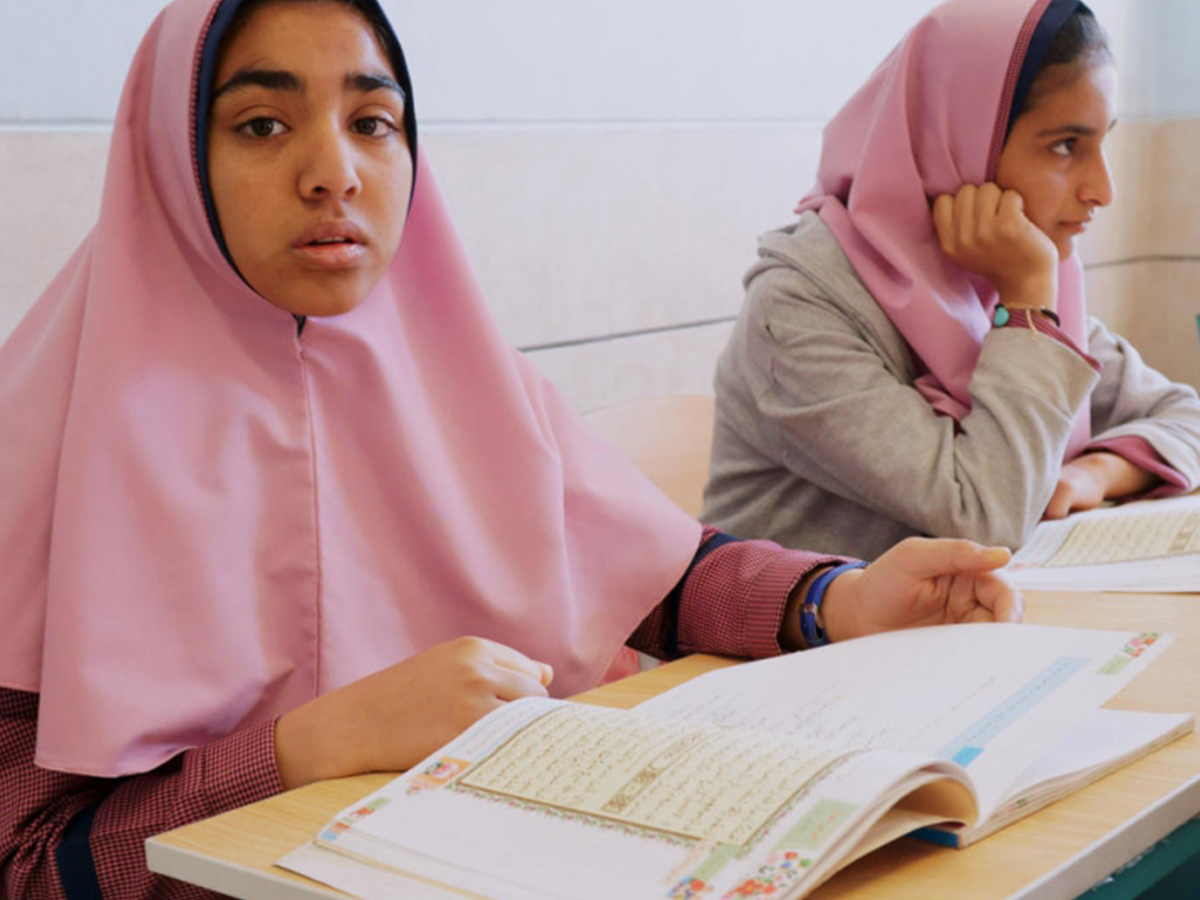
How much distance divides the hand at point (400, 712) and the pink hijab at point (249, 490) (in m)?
0.13

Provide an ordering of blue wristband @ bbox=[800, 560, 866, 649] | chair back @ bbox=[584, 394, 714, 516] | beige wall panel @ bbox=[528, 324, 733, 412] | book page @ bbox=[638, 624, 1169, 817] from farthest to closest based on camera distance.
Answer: beige wall panel @ bbox=[528, 324, 733, 412] → chair back @ bbox=[584, 394, 714, 516] → blue wristband @ bbox=[800, 560, 866, 649] → book page @ bbox=[638, 624, 1169, 817]

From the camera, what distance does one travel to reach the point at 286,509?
1.21 m

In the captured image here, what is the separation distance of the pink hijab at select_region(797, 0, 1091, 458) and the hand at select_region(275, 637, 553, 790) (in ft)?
3.11

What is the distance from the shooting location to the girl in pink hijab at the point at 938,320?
1.73m

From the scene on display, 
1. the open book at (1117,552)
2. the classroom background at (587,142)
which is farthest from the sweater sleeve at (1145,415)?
the classroom background at (587,142)

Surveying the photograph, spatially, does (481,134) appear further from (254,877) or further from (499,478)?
(254,877)

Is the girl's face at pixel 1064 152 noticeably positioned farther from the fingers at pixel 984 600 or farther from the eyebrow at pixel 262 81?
the eyebrow at pixel 262 81

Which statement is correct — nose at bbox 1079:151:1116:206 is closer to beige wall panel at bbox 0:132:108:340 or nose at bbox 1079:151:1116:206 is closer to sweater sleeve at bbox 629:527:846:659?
sweater sleeve at bbox 629:527:846:659

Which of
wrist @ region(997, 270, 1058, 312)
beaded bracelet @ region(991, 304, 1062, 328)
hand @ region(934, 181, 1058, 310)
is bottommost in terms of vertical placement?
beaded bracelet @ region(991, 304, 1062, 328)

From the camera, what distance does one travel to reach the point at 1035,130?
6.13 ft

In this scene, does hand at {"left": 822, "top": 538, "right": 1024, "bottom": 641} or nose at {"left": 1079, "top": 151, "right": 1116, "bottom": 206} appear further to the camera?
nose at {"left": 1079, "top": 151, "right": 1116, "bottom": 206}

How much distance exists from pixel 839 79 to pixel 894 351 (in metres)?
1.52

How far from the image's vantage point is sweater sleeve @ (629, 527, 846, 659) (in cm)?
130

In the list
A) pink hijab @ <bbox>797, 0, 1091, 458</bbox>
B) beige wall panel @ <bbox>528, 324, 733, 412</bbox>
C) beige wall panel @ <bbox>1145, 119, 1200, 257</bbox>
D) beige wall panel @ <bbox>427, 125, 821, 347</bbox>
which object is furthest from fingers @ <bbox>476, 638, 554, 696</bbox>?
beige wall panel @ <bbox>1145, 119, 1200, 257</bbox>
